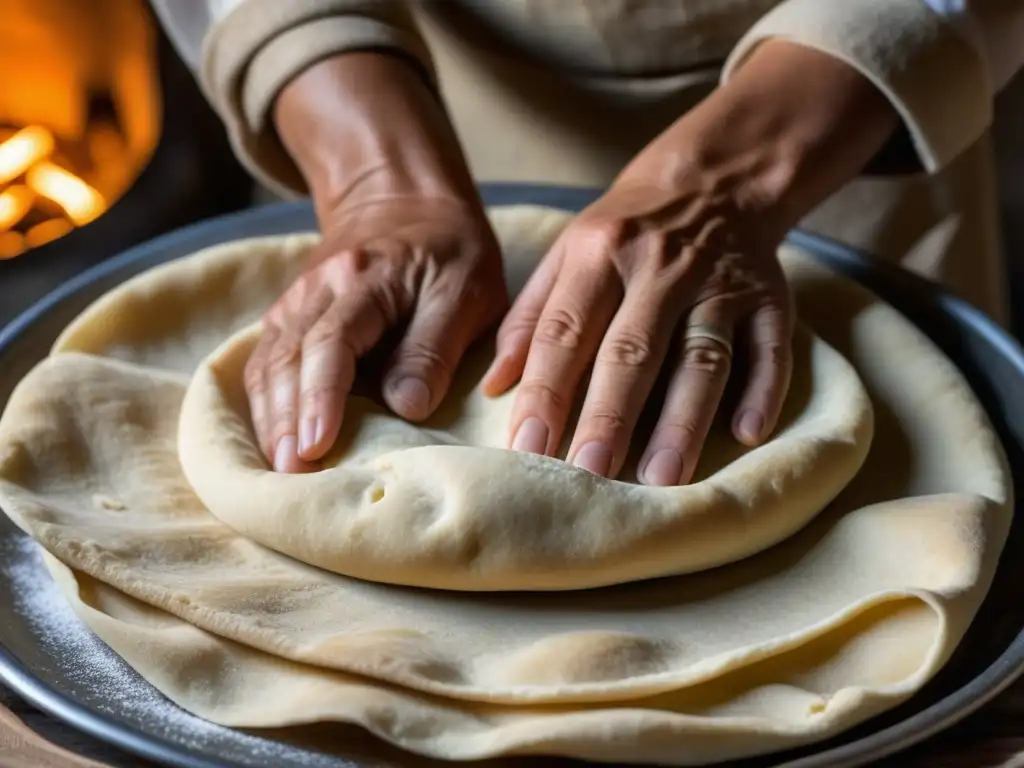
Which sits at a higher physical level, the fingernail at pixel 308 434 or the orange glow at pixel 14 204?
the fingernail at pixel 308 434

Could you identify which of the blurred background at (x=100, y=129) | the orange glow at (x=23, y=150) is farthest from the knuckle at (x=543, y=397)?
the orange glow at (x=23, y=150)

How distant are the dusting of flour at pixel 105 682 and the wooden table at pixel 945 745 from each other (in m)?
0.02

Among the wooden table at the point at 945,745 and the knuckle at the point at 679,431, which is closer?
the wooden table at the point at 945,745

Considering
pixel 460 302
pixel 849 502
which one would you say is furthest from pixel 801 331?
pixel 460 302

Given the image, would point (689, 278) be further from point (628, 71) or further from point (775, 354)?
point (628, 71)

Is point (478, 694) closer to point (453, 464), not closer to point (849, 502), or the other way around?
point (453, 464)

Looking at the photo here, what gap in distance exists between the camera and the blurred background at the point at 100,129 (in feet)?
6.06

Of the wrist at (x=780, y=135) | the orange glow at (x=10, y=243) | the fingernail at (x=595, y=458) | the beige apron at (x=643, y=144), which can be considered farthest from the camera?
the orange glow at (x=10, y=243)

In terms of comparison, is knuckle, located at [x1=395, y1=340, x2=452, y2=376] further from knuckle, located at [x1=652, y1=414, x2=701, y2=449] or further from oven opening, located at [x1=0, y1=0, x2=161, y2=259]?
oven opening, located at [x1=0, y1=0, x2=161, y2=259]

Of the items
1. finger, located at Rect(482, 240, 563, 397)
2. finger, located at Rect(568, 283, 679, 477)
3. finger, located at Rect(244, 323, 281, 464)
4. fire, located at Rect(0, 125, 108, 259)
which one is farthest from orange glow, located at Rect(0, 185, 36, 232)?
finger, located at Rect(568, 283, 679, 477)

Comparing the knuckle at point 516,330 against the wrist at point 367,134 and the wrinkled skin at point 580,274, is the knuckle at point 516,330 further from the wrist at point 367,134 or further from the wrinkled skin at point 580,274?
the wrist at point 367,134

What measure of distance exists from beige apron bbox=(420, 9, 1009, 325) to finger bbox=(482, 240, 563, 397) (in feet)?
1.26

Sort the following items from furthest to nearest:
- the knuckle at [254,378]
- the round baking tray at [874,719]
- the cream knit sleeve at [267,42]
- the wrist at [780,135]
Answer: the cream knit sleeve at [267,42]
the wrist at [780,135]
the knuckle at [254,378]
the round baking tray at [874,719]

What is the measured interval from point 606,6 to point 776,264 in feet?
1.18
